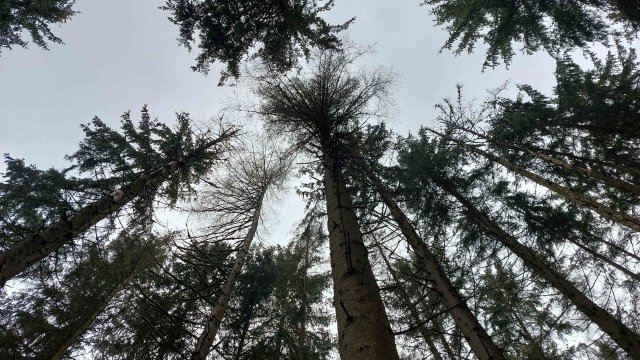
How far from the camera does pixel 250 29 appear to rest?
759 cm

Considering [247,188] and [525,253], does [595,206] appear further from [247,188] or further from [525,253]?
[247,188]

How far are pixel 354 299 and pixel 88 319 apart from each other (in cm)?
1074

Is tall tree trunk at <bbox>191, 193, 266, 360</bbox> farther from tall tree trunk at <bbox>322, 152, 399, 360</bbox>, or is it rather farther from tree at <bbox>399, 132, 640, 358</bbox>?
tree at <bbox>399, 132, 640, 358</bbox>

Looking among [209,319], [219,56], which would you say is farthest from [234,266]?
[219,56]

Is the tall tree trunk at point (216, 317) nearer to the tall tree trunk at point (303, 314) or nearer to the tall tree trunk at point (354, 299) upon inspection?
the tall tree trunk at point (354, 299)

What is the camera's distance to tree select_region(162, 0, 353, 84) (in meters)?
6.75

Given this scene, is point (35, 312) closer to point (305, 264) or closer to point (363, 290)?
point (305, 264)

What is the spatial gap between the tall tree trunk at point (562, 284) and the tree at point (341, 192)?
18.2ft

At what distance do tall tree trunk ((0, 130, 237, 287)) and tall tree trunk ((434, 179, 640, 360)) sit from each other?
9.57 meters

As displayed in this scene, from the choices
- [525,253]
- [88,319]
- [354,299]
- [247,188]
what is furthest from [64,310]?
[525,253]

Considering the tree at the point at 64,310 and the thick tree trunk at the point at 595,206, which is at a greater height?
the tree at the point at 64,310

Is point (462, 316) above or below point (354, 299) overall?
above

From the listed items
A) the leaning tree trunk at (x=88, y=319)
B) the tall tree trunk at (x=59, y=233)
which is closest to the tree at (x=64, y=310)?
the leaning tree trunk at (x=88, y=319)

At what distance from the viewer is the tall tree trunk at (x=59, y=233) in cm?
431
